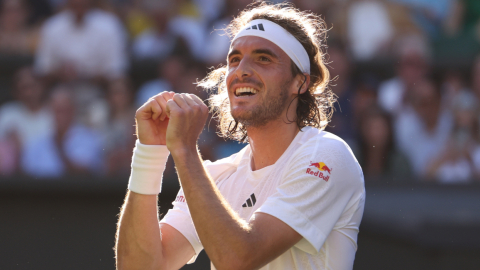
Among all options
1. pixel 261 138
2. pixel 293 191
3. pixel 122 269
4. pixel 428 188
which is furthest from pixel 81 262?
pixel 428 188

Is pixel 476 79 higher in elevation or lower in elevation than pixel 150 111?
higher

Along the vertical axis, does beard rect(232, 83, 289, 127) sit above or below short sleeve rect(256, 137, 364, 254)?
above

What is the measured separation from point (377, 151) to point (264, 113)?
11.6ft

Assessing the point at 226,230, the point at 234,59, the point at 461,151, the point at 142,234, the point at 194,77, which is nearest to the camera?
the point at 226,230

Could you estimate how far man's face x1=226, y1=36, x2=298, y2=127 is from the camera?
3.13 meters

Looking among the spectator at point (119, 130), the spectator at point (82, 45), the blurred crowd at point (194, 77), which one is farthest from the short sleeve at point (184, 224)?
the spectator at point (82, 45)

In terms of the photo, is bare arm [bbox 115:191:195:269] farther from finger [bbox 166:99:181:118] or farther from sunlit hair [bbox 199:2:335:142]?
sunlit hair [bbox 199:2:335:142]

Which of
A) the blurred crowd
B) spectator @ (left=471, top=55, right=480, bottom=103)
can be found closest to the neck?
the blurred crowd

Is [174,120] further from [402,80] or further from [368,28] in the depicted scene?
[368,28]

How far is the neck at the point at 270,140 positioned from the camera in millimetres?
3139

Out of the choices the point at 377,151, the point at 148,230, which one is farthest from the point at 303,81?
the point at 377,151

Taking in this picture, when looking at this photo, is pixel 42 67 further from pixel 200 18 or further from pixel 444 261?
pixel 444 261

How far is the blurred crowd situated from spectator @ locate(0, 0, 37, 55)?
1 cm

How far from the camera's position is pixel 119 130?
6.39m
